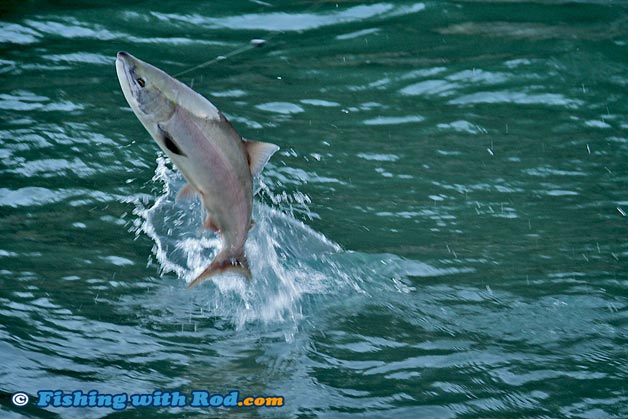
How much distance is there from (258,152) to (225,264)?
0.48 m

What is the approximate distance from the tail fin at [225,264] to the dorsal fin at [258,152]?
0.37m

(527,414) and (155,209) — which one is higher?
(155,209)

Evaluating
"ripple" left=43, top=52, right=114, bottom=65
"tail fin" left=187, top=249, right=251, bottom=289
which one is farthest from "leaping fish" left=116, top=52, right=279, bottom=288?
"ripple" left=43, top=52, right=114, bottom=65

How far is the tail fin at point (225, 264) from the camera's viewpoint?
3.85 m

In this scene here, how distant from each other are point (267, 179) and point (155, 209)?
0.72 m

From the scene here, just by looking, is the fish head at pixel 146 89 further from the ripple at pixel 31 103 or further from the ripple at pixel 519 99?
the ripple at pixel 519 99

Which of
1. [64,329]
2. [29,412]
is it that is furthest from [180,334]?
[29,412]

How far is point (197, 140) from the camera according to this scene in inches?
139

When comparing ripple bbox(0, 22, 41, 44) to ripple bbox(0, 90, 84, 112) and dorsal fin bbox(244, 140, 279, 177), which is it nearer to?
ripple bbox(0, 90, 84, 112)

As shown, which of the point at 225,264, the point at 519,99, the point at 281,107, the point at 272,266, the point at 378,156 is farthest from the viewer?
the point at 519,99

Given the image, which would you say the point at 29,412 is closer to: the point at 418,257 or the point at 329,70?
the point at 418,257

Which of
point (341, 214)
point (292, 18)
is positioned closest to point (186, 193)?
point (341, 214)

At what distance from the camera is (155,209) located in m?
5.75

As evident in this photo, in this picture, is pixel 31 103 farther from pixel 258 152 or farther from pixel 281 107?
pixel 258 152
